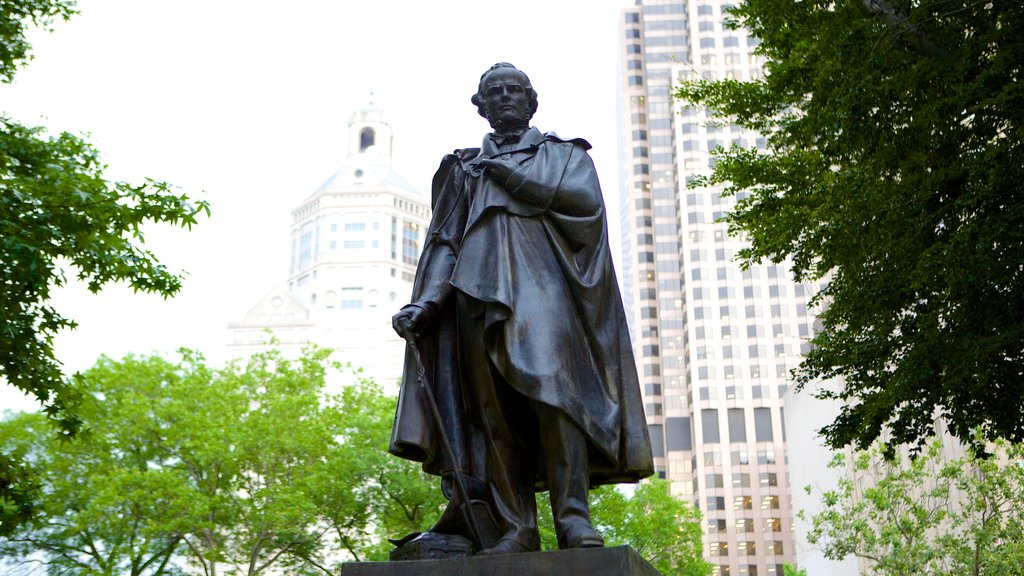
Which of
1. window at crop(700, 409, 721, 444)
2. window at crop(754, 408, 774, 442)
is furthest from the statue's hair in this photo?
window at crop(754, 408, 774, 442)

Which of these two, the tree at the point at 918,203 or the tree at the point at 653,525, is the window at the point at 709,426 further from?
the tree at the point at 918,203

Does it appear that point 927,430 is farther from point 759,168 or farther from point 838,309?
point 759,168

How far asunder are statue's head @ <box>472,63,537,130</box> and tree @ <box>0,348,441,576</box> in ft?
78.1

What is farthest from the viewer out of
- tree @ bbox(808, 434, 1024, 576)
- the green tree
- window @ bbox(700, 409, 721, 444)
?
window @ bbox(700, 409, 721, 444)

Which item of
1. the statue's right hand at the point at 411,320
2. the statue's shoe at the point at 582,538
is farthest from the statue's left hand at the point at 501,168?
the statue's shoe at the point at 582,538

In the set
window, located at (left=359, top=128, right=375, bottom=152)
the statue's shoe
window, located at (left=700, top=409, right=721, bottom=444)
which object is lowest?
the statue's shoe

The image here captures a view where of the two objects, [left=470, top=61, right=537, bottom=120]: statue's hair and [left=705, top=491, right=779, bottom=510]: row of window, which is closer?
[left=470, top=61, right=537, bottom=120]: statue's hair

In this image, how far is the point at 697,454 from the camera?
4419 inches

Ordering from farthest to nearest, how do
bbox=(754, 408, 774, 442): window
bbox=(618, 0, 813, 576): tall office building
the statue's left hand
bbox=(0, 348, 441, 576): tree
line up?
bbox=(754, 408, 774, 442): window, bbox=(618, 0, 813, 576): tall office building, bbox=(0, 348, 441, 576): tree, the statue's left hand

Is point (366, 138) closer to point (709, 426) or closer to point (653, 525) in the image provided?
point (709, 426)

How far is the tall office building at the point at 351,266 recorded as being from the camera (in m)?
124

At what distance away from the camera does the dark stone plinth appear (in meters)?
4.24

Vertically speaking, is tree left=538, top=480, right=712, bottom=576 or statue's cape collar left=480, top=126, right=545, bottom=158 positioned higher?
statue's cape collar left=480, top=126, right=545, bottom=158

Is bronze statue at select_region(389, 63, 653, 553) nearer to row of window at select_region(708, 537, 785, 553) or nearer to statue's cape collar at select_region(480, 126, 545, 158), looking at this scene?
statue's cape collar at select_region(480, 126, 545, 158)
